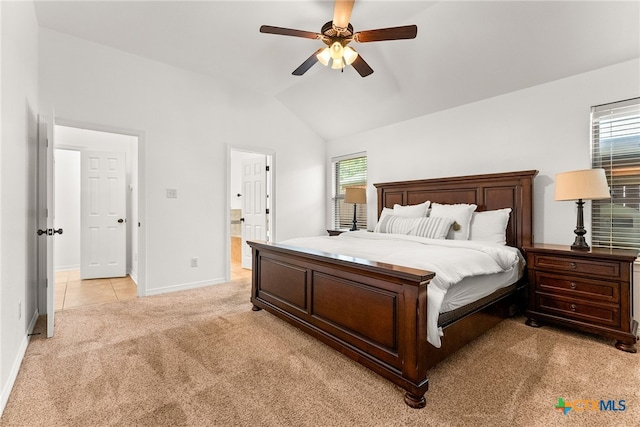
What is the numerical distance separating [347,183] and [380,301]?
3785mm

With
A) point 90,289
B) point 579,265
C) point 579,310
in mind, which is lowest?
point 90,289

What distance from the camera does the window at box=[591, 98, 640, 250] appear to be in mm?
2684

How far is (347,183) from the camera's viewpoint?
5496 mm

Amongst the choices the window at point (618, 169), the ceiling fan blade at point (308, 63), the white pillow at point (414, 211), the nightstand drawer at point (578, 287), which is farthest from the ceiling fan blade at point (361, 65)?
the nightstand drawer at point (578, 287)

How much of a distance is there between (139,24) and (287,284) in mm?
3016

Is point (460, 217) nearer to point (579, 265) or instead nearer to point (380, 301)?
point (579, 265)

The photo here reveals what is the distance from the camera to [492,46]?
9.80ft

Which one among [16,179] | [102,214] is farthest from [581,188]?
[102,214]

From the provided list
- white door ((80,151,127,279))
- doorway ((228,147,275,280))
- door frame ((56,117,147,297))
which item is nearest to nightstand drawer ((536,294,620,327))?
doorway ((228,147,275,280))

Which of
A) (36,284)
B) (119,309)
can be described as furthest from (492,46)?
(36,284)

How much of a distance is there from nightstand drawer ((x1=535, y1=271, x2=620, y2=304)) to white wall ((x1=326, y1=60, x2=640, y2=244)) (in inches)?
24.9

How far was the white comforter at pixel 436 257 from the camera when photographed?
1714 mm

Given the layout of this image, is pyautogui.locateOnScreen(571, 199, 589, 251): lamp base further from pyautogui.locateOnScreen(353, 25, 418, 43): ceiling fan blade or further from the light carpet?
pyautogui.locateOnScreen(353, 25, 418, 43): ceiling fan blade

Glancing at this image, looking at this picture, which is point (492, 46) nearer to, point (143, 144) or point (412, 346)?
point (412, 346)
